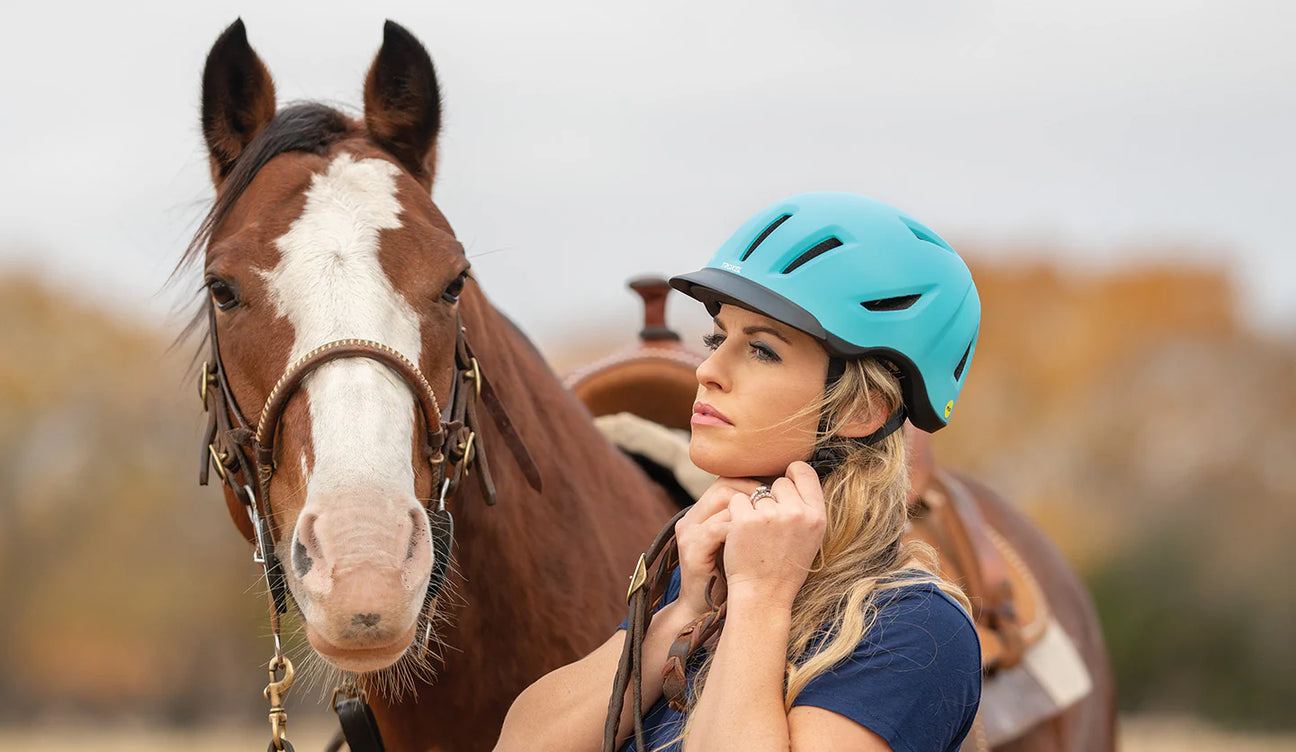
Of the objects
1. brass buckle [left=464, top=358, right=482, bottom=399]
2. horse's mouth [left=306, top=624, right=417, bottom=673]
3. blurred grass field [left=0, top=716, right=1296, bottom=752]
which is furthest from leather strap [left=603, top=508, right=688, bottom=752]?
blurred grass field [left=0, top=716, right=1296, bottom=752]

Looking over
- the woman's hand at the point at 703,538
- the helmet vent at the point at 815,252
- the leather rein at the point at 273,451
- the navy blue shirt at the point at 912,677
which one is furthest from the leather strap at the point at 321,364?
the navy blue shirt at the point at 912,677

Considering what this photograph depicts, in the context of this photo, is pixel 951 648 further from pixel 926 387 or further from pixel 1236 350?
pixel 1236 350

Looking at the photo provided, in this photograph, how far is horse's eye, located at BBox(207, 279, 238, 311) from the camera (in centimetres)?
220

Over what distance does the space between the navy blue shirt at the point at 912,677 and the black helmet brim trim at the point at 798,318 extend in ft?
1.01

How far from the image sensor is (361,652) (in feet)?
6.10

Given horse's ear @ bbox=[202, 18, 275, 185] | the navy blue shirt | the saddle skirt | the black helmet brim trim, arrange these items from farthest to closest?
the saddle skirt < horse's ear @ bbox=[202, 18, 275, 185] < the black helmet brim trim < the navy blue shirt

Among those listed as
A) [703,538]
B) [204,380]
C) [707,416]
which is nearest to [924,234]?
[707,416]

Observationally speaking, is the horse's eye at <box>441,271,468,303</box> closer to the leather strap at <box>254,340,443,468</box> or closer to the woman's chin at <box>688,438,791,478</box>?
the leather strap at <box>254,340,443,468</box>

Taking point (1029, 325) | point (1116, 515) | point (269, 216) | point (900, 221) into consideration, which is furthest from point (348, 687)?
point (1029, 325)

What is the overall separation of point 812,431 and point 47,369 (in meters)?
21.0

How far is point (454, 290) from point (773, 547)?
3.38ft

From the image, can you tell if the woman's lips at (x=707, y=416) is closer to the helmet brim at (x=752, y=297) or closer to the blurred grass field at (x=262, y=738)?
the helmet brim at (x=752, y=297)

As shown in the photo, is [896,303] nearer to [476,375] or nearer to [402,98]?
[476,375]

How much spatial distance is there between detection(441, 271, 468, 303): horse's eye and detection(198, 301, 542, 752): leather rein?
75 mm
